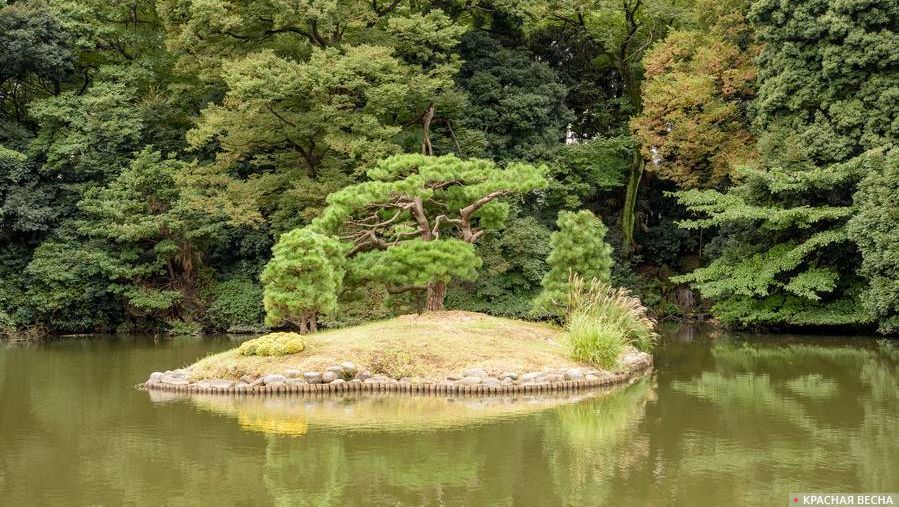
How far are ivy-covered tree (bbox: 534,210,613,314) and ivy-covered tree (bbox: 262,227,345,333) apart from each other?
405cm

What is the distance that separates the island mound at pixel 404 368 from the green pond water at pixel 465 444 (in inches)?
15.9

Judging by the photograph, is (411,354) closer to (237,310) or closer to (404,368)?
(404,368)

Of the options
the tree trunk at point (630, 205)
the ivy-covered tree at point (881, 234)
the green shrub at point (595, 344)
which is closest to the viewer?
the green shrub at point (595, 344)

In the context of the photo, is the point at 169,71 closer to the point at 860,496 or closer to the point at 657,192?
the point at 657,192

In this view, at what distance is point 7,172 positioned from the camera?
21219 mm

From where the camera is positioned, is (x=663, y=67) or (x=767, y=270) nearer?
(x=767, y=270)

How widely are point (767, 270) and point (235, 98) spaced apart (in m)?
12.2

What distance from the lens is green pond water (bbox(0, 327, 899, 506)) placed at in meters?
6.72

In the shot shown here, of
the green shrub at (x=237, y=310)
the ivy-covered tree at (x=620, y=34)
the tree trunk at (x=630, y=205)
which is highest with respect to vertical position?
the ivy-covered tree at (x=620, y=34)

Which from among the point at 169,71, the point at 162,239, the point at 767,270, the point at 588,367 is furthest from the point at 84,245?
the point at 767,270

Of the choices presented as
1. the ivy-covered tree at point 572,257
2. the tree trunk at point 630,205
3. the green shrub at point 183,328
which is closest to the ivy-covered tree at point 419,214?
the ivy-covered tree at point 572,257

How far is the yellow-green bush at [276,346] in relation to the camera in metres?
11.9

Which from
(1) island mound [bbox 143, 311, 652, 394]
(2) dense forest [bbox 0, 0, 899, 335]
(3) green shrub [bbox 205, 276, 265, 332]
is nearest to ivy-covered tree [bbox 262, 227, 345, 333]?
(1) island mound [bbox 143, 311, 652, 394]

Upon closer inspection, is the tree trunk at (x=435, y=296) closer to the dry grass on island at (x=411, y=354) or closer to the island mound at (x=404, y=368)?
the dry grass on island at (x=411, y=354)
